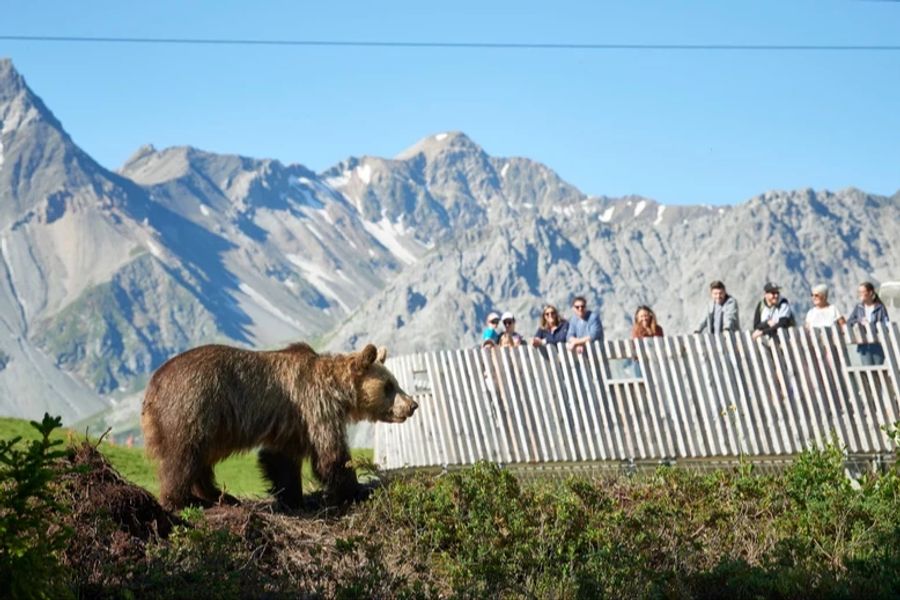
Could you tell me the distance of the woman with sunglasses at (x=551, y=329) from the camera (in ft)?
68.9

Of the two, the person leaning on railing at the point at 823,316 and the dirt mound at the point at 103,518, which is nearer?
the dirt mound at the point at 103,518

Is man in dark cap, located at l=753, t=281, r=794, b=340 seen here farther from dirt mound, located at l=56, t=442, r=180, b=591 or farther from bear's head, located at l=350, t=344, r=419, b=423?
dirt mound, located at l=56, t=442, r=180, b=591

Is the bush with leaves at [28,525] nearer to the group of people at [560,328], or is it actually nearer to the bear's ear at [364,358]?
the bear's ear at [364,358]

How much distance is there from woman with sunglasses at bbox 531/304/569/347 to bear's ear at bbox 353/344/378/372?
7.05 meters

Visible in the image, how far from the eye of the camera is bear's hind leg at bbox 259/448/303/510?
1323 cm

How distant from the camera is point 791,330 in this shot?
777 inches

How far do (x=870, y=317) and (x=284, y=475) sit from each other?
33.3 ft

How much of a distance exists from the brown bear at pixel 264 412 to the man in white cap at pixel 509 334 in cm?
711

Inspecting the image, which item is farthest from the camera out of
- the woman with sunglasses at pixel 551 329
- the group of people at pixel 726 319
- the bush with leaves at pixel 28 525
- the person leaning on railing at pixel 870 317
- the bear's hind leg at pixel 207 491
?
the woman with sunglasses at pixel 551 329

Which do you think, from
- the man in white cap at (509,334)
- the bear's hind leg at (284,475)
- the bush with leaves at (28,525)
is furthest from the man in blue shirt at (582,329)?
the bush with leaves at (28,525)

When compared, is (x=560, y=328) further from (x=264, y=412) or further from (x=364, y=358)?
(x=264, y=412)

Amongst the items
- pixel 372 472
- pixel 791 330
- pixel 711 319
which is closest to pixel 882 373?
pixel 791 330

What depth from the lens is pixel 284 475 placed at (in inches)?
525

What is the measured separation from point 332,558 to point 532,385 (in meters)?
10.5
